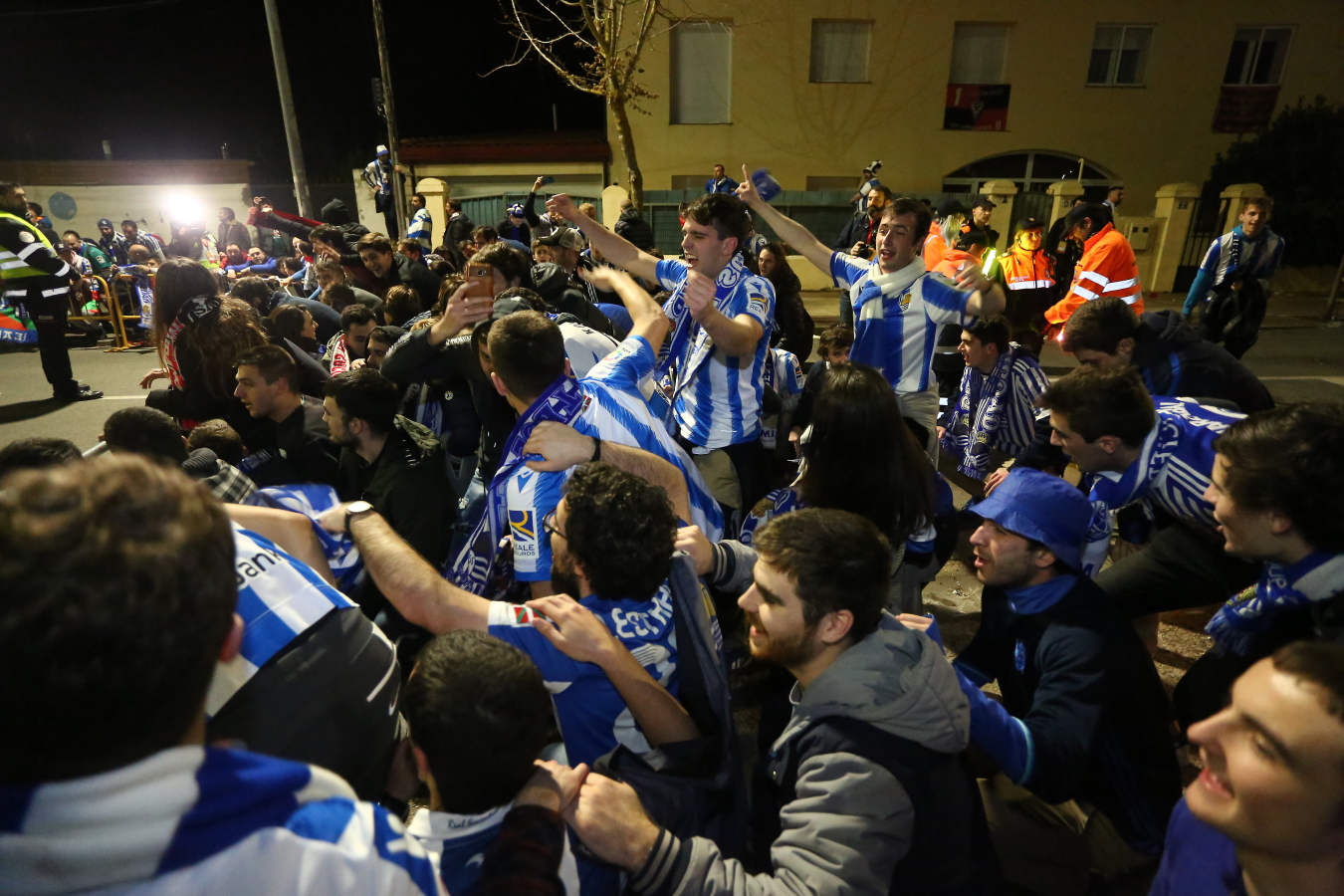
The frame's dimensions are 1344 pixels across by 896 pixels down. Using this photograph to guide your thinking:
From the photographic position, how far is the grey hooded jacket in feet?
4.69

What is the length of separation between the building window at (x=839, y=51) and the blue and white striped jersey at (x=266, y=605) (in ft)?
64.0

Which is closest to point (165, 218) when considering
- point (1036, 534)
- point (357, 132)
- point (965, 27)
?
point (357, 132)

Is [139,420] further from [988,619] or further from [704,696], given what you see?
[988,619]

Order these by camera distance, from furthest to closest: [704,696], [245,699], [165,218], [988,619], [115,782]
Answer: [165,218] → [988,619] → [704,696] → [245,699] → [115,782]

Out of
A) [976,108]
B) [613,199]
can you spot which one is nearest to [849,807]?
[613,199]

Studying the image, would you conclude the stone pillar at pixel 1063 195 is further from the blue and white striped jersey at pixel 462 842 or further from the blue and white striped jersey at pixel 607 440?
the blue and white striped jersey at pixel 462 842

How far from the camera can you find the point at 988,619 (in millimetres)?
2418

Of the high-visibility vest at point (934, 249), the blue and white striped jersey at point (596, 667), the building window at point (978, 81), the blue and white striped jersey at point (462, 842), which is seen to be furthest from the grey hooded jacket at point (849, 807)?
the building window at point (978, 81)

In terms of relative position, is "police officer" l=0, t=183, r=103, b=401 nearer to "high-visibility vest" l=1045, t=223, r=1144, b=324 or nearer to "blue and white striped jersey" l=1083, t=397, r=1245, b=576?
"blue and white striped jersey" l=1083, t=397, r=1245, b=576

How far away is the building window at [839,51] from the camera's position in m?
17.5

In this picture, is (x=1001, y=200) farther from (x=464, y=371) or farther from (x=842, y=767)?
(x=842, y=767)

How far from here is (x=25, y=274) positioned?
779 cm

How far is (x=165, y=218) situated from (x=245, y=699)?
996 inches

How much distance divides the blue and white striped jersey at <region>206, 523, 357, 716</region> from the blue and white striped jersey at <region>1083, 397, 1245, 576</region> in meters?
2.64
